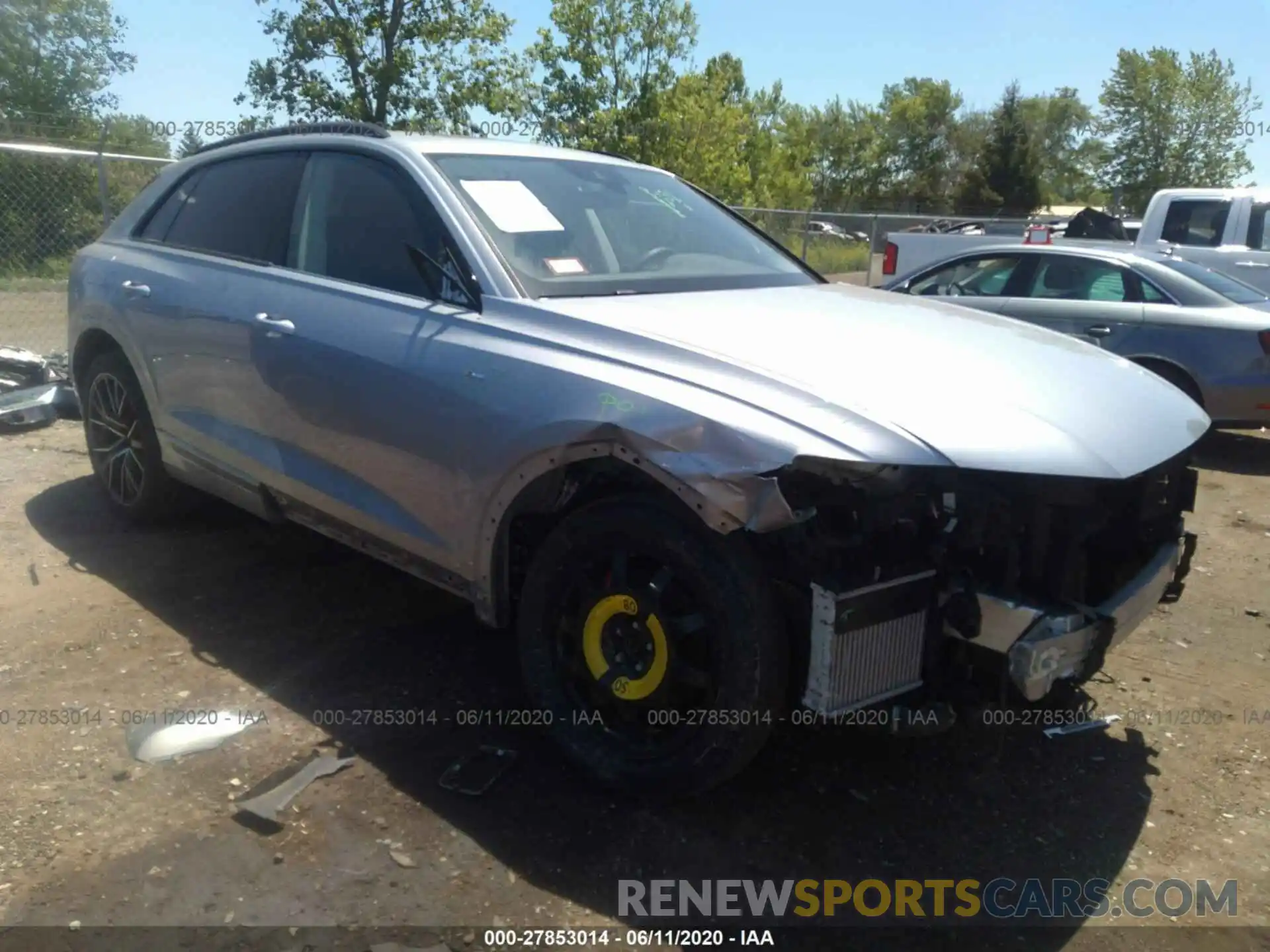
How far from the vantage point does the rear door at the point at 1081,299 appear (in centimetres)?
797

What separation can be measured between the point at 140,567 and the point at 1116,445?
406cm

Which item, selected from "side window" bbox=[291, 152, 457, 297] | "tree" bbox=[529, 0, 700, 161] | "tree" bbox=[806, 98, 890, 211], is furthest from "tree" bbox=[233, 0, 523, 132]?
"tree" bbox=[806, 98, 890, 211]

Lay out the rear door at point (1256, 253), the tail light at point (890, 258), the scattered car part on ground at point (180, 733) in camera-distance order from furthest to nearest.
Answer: the tail light at point (890, 258), the rear door at point (1256, 253), the scattered car part on ground at point (180, 733)

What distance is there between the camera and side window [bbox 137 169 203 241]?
5055 millimetres

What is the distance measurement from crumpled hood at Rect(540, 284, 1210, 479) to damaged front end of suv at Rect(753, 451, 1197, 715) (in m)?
0.10

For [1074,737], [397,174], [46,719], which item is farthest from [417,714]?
[1074,737]

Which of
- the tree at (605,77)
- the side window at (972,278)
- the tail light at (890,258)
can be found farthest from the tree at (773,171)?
the side window at (972,278)

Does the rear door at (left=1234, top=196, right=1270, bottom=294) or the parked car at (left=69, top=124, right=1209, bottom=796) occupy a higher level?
the rear door at (left=1234, top=196, right=1270, bottom=294)

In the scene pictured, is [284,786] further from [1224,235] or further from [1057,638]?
[1224,235]

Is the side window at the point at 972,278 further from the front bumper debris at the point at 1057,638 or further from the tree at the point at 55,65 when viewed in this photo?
the tree at the point at 55,65

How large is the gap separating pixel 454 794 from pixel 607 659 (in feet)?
1.98

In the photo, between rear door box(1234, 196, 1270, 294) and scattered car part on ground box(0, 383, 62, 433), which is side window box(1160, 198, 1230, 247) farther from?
scattered car part on ground box(0, 383, 62, 433)

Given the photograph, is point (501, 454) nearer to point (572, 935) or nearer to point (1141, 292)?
point (572, 935)

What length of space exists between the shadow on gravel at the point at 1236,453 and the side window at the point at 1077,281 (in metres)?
1.33
